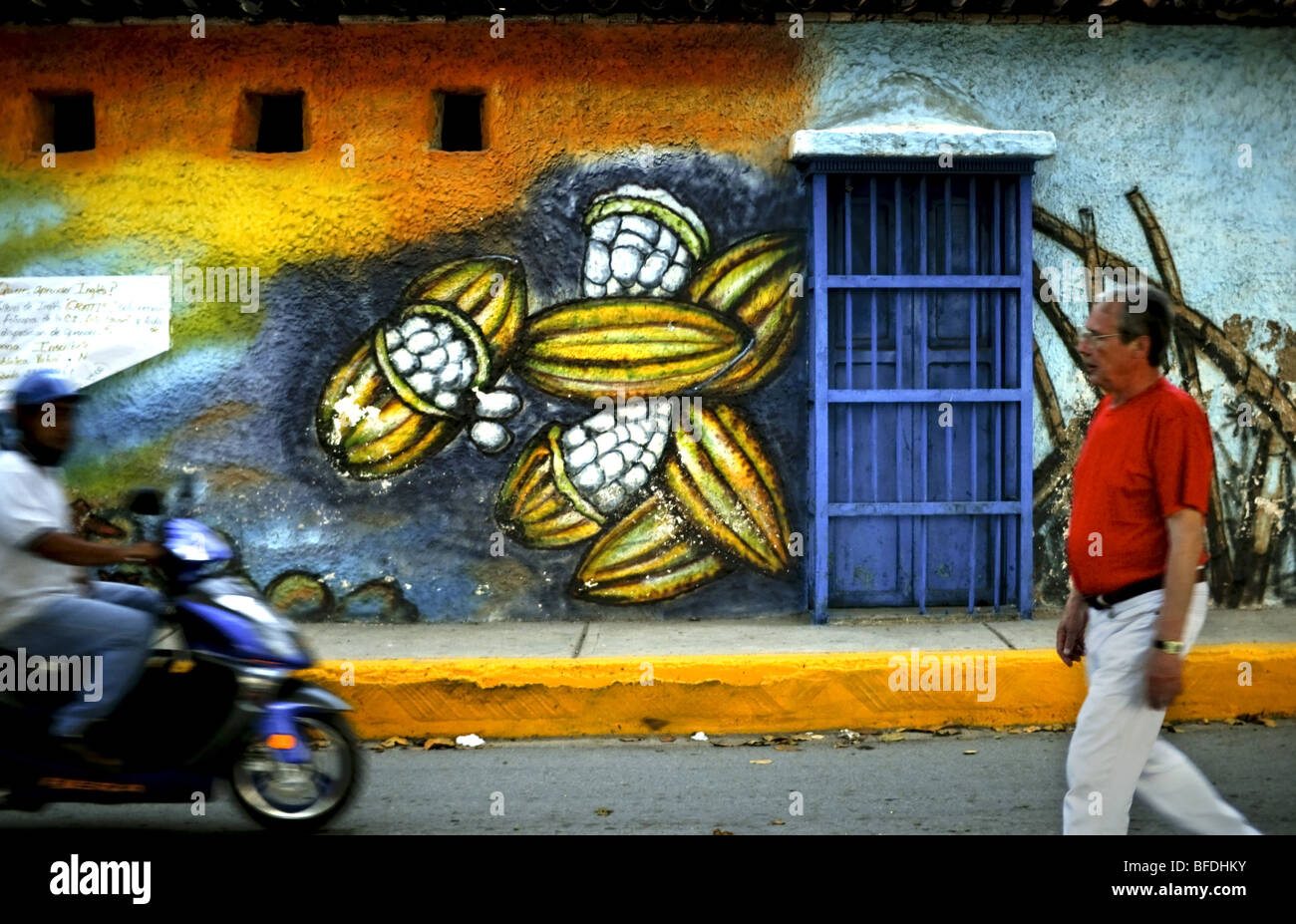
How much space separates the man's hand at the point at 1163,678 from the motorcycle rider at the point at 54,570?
2971 mm

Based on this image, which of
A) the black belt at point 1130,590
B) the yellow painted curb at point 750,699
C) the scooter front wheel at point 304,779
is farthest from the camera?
the yellow painted curb at point 750,699

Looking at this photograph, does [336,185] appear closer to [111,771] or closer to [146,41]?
[146,41]

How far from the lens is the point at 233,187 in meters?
7.62

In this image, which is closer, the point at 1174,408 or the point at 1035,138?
the point at 1174,408

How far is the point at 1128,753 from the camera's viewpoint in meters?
3.42

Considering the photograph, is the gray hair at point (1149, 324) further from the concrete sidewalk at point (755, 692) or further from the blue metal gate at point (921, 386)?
the blue metal gate at point (921, 386)

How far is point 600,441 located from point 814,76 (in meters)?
2.34

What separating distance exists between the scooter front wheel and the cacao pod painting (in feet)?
10.7

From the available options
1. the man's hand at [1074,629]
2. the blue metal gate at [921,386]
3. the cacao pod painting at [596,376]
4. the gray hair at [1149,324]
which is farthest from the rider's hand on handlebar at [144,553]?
the blue metal gate at [921,386]

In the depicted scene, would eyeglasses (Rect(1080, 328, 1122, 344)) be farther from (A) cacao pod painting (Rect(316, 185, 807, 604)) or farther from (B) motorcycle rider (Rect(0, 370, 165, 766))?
(A) cacao pod painting (Rect(316, 185, 807, 604))

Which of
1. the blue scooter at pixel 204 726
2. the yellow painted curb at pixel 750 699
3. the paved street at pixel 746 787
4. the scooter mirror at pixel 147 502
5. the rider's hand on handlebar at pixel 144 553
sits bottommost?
the paved street at pixel 746 787

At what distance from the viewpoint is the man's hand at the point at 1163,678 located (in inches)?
131

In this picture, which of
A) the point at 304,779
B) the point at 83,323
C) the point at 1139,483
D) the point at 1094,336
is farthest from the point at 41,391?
the point at 83,323
